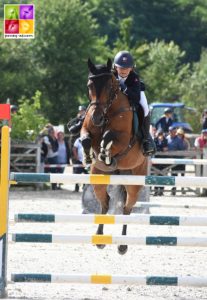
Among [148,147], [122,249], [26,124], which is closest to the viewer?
[122,249]

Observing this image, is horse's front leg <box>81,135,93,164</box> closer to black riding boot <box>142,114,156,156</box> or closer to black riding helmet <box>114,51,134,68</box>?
black riding boot <box>142,114,156,156</box>

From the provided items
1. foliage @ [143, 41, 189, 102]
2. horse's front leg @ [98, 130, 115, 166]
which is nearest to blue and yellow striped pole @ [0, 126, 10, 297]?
horse's front leg @ [98, 130, 115, 166]

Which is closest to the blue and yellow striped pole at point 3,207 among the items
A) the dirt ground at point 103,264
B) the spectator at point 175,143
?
the dirt ground at point 103,264

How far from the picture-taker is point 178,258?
10.5 m

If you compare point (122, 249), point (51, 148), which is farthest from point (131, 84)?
point (51, 148)

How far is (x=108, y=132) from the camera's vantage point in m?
9.91

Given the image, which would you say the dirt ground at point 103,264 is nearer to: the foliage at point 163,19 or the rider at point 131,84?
the rider at point 131,84

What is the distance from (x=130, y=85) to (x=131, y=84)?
0.02m

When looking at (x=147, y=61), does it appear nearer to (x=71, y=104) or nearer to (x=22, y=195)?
(x=71, y=104)

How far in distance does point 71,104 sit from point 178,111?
4.85 meters

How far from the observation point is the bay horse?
977cm

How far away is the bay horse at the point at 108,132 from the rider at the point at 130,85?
0.39 ft

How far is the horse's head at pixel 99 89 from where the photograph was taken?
966 cm

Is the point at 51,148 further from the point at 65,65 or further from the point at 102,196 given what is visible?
the point at 65,65
